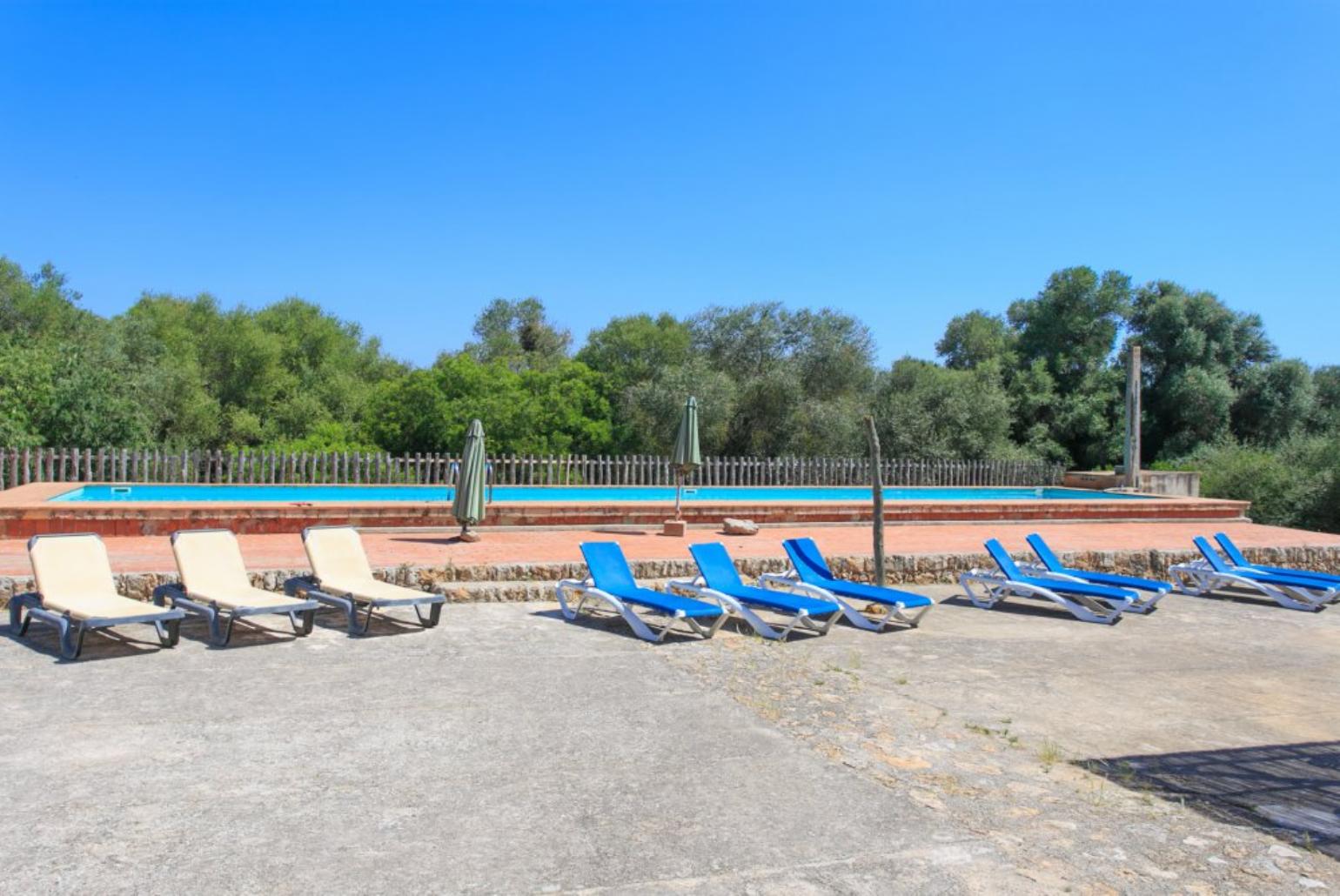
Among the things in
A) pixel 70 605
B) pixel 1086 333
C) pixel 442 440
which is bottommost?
pixel 70 605

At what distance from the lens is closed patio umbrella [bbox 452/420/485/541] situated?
37.6ft

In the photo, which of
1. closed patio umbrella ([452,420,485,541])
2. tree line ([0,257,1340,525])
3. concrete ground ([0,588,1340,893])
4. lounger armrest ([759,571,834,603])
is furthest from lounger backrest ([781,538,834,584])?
tree line ([0,257,1340,525])

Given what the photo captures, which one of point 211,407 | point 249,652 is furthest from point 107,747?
point 211,407

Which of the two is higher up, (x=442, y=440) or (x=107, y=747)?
(x=442, y=440)

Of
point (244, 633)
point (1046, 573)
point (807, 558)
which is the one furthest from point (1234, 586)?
point (244, 633)

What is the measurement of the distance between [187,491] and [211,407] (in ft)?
41.9

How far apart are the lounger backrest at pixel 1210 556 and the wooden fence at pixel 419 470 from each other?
31.6ft

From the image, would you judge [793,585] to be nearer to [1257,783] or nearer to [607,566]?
[607,566]

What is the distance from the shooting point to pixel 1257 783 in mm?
5250

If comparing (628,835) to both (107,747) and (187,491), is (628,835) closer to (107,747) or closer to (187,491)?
(107,747)

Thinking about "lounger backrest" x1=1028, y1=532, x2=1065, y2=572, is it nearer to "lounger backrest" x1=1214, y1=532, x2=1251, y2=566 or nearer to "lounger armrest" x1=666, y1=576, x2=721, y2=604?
"lounger backrest" x1=1214, y1=532, x2=1251, y2=566

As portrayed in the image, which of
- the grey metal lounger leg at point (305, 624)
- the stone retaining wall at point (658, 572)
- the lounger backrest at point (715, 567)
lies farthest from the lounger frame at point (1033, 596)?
the grey metal lounger leg at point (305, 624)

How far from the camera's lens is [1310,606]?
459 inches

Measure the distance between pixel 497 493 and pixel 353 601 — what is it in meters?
9.44
